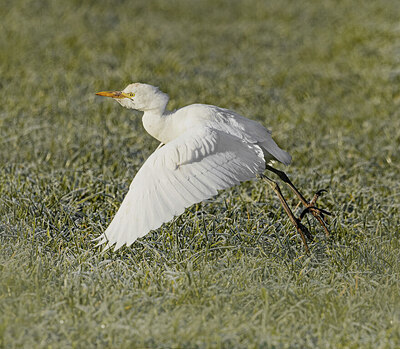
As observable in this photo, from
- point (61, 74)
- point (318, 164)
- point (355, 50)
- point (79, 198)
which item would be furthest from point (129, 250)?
point (355, 50)

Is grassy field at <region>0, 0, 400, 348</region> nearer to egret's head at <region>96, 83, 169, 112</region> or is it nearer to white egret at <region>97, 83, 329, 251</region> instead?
white egret at <region>97, 83, 329, 251</region>

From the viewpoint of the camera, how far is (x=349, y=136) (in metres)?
6.69

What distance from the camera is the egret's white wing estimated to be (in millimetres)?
3352

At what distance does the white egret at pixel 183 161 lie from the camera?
3.37 m

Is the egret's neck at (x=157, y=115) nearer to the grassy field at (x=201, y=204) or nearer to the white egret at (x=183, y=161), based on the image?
the white egret at (x=183, y=161)

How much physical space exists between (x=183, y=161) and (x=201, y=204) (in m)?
1.22

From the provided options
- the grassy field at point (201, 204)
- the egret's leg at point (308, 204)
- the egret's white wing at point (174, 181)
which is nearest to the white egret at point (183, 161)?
the egret's white wing at point (174, 181)

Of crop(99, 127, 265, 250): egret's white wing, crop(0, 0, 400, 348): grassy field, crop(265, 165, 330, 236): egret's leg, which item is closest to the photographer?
crop(0, 0, 400, 348): grassy field

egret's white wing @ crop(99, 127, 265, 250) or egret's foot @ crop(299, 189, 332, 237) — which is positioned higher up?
egret's white wing @ crop(99, 127, 265, 250)

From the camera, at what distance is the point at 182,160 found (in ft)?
11.3

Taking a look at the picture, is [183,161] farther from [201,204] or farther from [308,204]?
[201,204]

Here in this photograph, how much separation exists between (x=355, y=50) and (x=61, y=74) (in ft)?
13.9

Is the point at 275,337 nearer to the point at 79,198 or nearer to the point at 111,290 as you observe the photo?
the point at 111,290

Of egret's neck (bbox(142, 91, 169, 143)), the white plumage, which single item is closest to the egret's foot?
the white plumage
